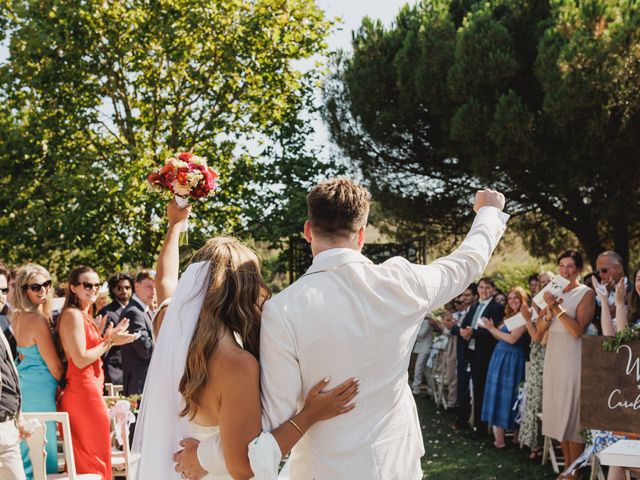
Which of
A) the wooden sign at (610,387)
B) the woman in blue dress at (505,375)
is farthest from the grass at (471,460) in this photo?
the wooden sign at (610,387)

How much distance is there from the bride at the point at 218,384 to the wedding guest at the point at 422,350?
10.4 meters

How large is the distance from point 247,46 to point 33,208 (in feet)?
16.1

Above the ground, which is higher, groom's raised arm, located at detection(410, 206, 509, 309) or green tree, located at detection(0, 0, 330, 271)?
green tree, located at detection(0, 0, 330, 271)

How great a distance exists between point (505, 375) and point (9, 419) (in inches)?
238

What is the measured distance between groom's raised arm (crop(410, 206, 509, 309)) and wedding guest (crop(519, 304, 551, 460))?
17.4 ft

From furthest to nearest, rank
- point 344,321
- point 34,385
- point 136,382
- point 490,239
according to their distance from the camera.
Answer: point 136,382
point 34,385
point 490,239
point 344,321

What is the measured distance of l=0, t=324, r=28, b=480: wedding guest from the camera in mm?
4426

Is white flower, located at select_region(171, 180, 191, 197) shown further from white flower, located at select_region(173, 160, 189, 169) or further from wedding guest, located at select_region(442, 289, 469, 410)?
wedding guest, located at select_region(442, 289, 469, 410)

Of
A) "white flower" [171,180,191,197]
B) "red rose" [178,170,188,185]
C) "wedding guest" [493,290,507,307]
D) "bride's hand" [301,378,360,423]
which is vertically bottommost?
"bride's hand" [301,378,360,423]

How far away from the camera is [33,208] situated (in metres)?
14.4

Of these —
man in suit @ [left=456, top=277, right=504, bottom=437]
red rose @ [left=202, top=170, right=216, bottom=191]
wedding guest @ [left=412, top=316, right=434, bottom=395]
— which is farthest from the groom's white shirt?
wedding guest @ [left=412, top=316, right=434, bottom=395]

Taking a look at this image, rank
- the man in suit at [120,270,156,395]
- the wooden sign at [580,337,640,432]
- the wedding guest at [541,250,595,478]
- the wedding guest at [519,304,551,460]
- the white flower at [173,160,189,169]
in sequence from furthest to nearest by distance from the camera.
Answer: the wedding guest at [519,304,551,460] → the man in suit at [120,270,156,395] → the wedding guest at [541,250,595,478] → the wooden sign at [580,337,640,432] → the white flower at [173,160,189,169]

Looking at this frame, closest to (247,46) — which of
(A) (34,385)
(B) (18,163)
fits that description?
(B) (18,163)

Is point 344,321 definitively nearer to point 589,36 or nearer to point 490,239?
point 490,239
